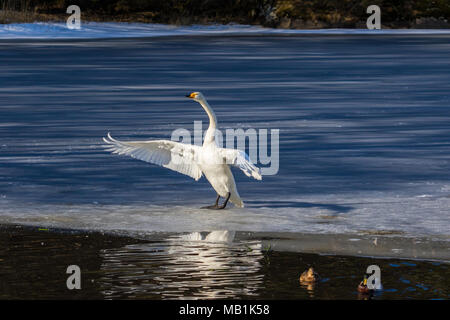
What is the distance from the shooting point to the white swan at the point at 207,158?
10047 millimetres

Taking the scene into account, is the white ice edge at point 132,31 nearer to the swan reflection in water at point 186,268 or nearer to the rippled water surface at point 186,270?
the rippled water surface at point 186,270

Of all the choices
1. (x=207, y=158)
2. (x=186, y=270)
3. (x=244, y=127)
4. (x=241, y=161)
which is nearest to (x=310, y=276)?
(x=186, y=270)

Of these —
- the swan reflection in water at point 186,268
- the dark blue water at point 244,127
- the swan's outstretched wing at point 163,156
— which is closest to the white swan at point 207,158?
the swan's outstretched wing at point 163,156

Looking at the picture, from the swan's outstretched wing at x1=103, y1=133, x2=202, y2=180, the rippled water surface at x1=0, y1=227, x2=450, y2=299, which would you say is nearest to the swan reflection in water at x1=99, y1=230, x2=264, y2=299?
the rippled water surface at x1=0, y1=227, x2=450, y2=299

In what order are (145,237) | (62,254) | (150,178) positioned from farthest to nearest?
(150,178) < (145,237) < (62,254)

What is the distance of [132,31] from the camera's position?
149 feet

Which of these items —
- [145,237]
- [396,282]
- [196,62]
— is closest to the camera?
[396,282]

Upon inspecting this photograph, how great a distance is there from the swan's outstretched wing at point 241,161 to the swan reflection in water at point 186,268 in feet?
2.83

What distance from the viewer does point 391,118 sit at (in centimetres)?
1770

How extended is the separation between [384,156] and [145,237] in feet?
17.7

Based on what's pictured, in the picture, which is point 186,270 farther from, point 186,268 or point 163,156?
point 163,156

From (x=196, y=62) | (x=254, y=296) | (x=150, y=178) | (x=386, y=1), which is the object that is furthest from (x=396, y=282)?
(x=386, y=1)

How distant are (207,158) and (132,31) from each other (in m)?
35.8
